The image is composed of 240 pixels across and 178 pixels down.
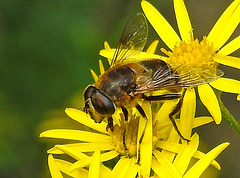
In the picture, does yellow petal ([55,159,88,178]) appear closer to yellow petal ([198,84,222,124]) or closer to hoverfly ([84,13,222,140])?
hoverfly ([84,13,222,140])

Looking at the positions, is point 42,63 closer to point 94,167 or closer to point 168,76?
point 168,76

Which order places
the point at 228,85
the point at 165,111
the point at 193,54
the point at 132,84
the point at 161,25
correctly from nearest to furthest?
1. the point at 132,84
2. the point at 228,85
3. the point at 165,111
4. the point at 193,54
5. the point at 161,25

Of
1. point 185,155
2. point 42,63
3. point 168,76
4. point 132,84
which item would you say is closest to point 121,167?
point 185,155

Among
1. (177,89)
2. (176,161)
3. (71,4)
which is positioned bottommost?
(176,161)

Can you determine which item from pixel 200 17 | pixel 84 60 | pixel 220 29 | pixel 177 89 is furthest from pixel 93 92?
pixel 200 17

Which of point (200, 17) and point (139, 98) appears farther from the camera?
point (200, 17)

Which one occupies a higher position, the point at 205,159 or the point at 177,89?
the point at 177,89

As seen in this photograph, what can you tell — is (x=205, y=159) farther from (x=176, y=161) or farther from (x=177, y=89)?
(x=177, y=89)
